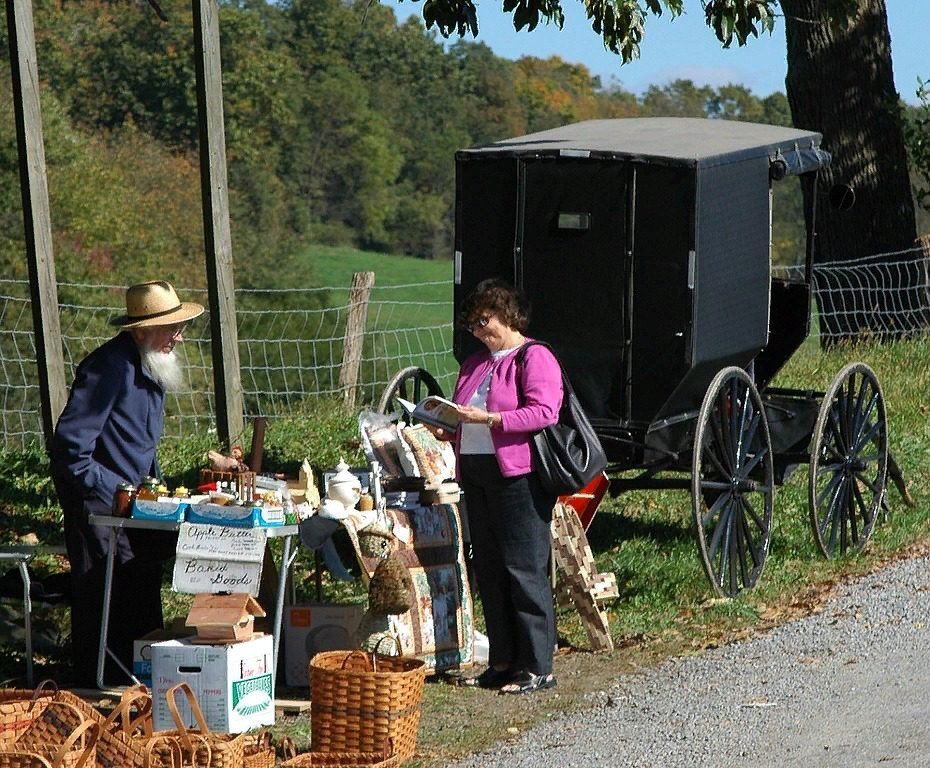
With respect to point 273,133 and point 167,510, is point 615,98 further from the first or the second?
point 167,510

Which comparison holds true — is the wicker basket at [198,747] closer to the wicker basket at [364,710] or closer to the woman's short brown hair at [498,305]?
the wicker basket at [364,710]

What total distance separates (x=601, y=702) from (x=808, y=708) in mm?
855

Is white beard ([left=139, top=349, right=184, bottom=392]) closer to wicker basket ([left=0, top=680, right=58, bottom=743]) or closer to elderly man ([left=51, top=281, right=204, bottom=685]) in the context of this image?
elderly man ([left=51, top=281, right=204, bottom=685])

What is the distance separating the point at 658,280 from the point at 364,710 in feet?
10.1

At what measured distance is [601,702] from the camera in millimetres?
6680

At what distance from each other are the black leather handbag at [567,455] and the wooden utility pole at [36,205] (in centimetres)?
382

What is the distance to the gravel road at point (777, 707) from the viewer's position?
19.1ft

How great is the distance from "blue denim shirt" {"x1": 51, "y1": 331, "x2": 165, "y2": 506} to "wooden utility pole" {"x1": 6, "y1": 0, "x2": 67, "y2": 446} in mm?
2880

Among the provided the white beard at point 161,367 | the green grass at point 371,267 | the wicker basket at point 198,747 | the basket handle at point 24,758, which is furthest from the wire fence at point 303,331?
the green grass at point 371,267

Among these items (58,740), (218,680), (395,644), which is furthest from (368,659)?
(58,740)

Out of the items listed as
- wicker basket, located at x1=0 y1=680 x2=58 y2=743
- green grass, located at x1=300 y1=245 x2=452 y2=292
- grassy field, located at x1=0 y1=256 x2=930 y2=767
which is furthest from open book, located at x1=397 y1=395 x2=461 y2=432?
green grass, located at x1=300 y1=245 x2=452 y2=292

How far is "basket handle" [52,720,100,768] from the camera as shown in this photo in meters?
4.96

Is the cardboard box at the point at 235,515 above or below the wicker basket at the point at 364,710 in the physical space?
above

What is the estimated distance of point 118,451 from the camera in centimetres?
677
